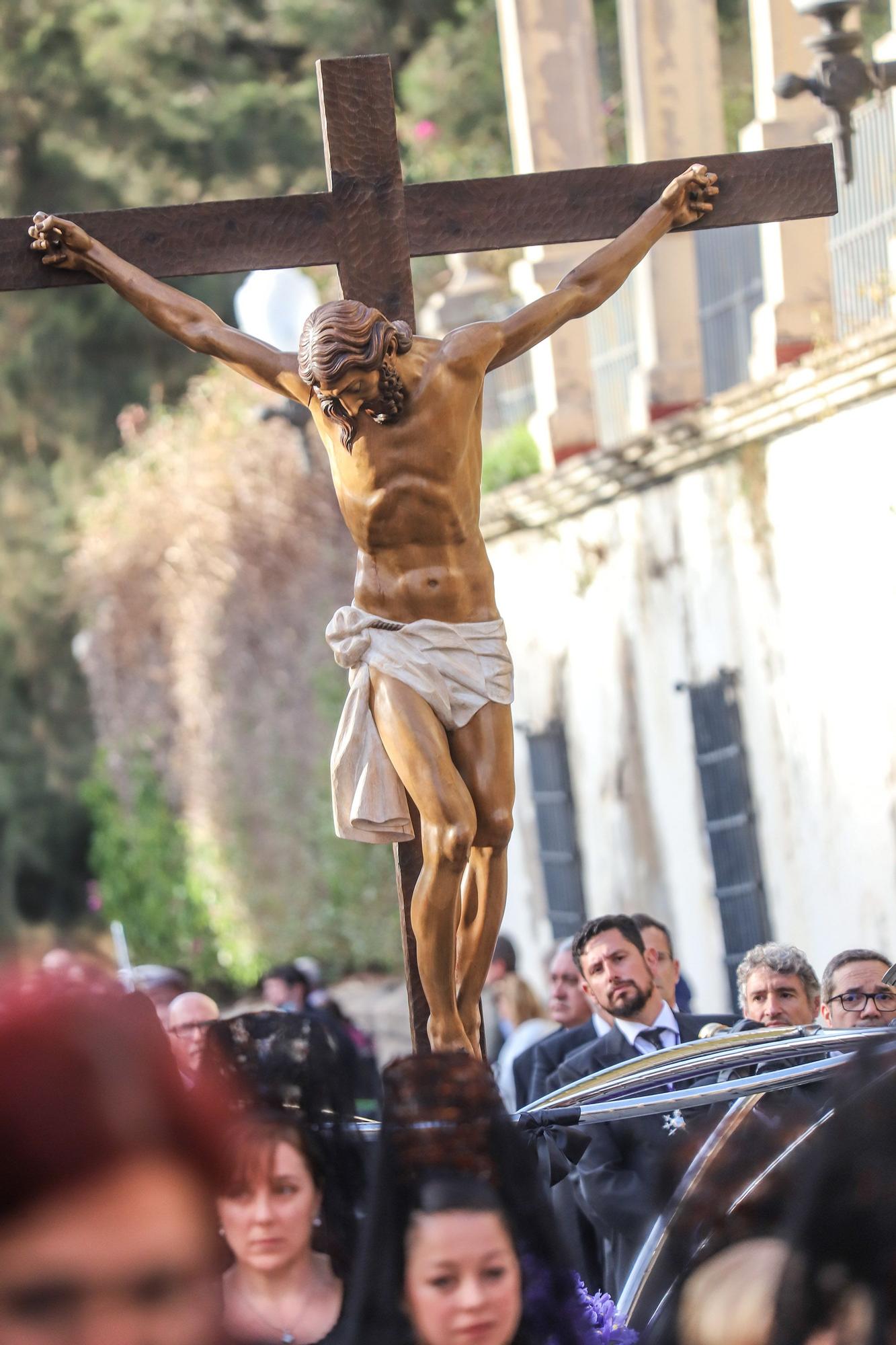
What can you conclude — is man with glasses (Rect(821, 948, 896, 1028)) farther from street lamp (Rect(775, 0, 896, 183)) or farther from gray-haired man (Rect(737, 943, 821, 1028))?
street lamp (Rect(775, 0, 896, 183))

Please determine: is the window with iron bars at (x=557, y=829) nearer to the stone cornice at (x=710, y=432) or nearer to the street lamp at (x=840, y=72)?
the stone cornice at (x=710, y=432)

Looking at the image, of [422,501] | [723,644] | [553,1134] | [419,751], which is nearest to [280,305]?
[723,644]

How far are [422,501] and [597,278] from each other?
38.0 inches

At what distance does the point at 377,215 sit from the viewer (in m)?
6.37

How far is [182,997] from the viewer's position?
7125 millimetres

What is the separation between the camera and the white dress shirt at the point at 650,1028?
21.1 feet

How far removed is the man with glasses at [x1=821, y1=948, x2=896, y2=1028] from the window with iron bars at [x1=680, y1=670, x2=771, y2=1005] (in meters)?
6.48

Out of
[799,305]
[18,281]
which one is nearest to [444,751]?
[18,281]

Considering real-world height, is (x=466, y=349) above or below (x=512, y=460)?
below

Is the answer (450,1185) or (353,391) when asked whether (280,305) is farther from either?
(450,1185)

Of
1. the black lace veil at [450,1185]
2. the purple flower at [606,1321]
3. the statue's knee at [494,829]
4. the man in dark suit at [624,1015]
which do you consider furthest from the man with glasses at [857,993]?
the black lace veil at [450,1185]

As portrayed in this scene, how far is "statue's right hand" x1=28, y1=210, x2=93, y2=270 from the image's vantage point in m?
6.26

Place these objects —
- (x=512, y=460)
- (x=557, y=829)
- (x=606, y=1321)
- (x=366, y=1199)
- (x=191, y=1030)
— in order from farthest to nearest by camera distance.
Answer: (x=512, y=460) < (x=557, y=829) < (x=191, y=1030) < (x=606, y=1321) < (x=366, y=1199)

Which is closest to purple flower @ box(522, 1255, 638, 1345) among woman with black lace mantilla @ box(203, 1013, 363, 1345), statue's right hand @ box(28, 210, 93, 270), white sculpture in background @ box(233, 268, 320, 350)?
woman with black lace mantilla @ box(203, 1013, 363, 1345)
